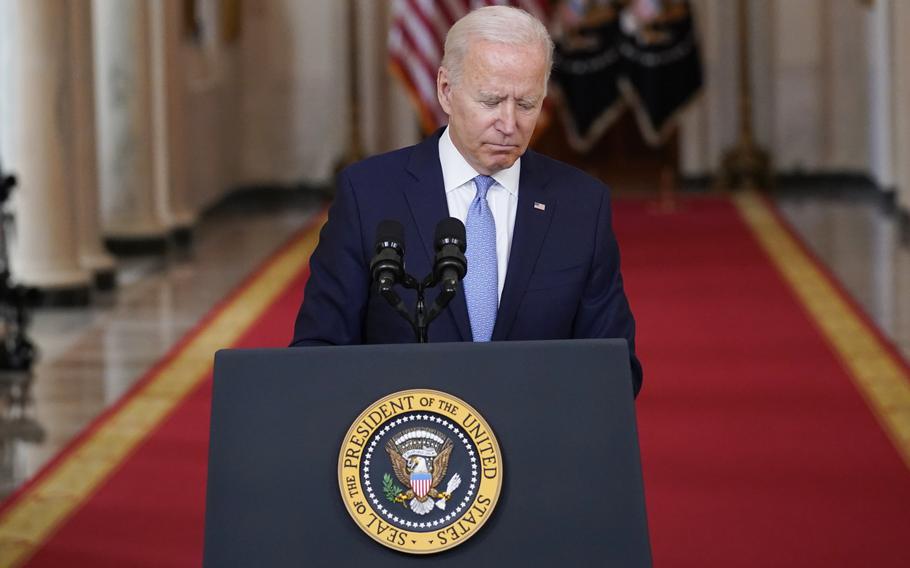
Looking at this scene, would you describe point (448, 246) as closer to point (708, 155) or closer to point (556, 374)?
point (556, 374)

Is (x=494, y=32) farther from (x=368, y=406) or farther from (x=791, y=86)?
(x=791, y=86)

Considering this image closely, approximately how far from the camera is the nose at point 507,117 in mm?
3242

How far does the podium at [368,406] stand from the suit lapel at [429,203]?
0.55 m

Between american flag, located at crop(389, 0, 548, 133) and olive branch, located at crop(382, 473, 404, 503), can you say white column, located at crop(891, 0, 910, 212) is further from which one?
olive branch, located at crop(382, 473, 404, 503)

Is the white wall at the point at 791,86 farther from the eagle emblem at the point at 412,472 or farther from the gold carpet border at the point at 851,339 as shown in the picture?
the eagle emblem at the point at 412,472

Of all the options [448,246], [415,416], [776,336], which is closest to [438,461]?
[415,416]

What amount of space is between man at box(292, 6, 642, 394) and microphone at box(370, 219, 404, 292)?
358 millimetres

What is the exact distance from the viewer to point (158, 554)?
5887mm

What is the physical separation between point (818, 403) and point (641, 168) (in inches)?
486

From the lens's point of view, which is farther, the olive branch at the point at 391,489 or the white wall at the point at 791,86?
the white wall at the point at 791,86

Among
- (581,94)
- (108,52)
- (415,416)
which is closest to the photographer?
(415,416)

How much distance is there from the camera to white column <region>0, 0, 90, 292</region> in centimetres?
1145

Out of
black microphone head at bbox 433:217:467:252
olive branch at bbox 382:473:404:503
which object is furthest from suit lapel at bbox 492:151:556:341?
olive branch at bbox 382:473:404:503

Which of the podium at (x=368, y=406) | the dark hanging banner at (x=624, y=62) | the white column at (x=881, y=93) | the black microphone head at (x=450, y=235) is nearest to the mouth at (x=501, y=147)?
the black microphone head at (x=450, y=235)
